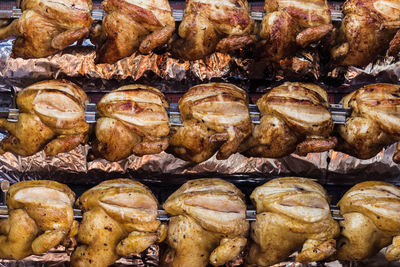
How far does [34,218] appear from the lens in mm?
2885

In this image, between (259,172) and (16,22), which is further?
(259,172)

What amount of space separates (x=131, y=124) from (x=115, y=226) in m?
0.62

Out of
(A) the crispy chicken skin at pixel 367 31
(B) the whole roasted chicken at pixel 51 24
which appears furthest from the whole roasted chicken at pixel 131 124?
(A) the crispy chicken skin at pixel 367 31

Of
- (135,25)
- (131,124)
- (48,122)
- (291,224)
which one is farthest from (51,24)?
(291,224)

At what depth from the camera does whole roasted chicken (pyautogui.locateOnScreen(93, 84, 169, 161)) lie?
286 cm

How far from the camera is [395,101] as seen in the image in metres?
2.91

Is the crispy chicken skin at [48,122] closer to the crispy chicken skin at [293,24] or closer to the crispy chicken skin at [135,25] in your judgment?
the crispy chicken skin at [135,25]

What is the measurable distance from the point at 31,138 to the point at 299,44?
179 cm

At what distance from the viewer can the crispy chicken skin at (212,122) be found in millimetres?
2883

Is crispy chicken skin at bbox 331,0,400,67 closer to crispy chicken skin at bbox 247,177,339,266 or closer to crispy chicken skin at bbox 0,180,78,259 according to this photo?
crispy chicken skin at bbox 247,177,339,266

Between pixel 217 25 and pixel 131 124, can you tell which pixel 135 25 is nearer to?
pixel 217 25

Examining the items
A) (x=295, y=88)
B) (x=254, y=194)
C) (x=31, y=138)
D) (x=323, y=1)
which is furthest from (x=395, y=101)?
(x=31, y=138)

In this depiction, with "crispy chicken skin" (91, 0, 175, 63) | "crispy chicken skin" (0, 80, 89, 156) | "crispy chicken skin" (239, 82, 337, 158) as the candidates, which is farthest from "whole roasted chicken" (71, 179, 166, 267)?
"crispy chicken skin" (91, 0, 175, 63)

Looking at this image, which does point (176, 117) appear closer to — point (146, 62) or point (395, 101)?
point (146, 62)
